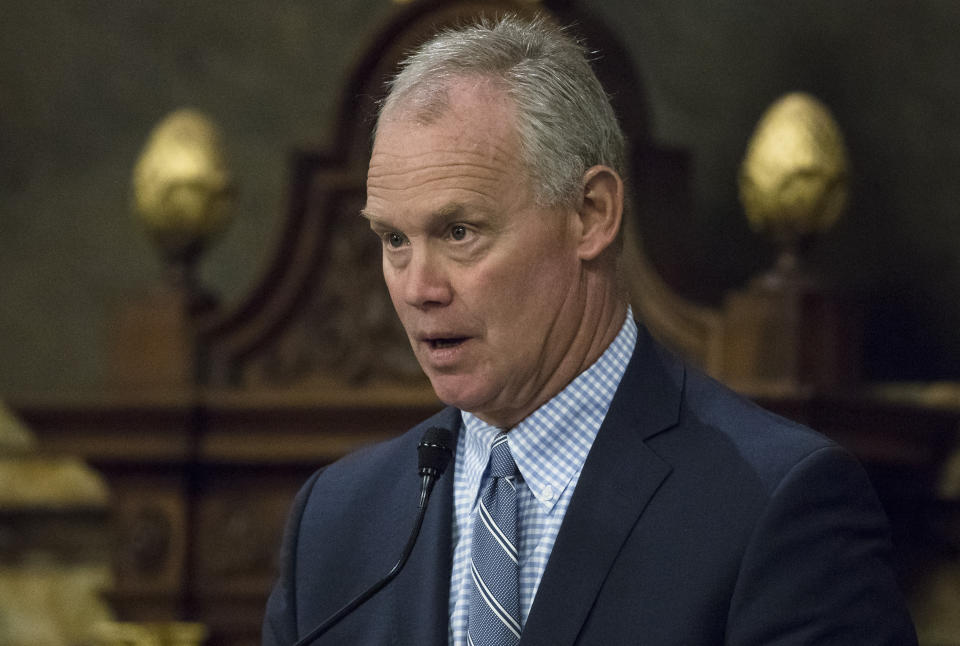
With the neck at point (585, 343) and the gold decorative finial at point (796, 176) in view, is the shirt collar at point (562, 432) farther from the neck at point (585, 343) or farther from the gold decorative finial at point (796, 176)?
the gold decorative finial at point (796, 176)

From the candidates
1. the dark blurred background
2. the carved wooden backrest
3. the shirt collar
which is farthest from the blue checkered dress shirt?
the dark blurred background

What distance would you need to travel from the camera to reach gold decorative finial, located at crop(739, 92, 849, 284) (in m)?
4.09

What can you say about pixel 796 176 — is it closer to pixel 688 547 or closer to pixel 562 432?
pixel 562 432

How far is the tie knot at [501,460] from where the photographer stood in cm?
228

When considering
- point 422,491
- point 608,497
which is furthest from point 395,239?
point 608,497

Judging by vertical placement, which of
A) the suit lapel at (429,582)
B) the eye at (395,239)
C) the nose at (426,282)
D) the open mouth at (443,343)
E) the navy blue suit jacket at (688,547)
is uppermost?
the eye at (395,239)

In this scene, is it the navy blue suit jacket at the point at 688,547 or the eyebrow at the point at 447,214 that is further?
the eyebrow at the point at 447,214

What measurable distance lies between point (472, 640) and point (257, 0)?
382 cm

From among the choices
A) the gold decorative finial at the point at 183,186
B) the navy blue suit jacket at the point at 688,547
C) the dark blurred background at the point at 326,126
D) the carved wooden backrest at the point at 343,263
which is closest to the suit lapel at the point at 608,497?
the navy blue suit jacket at the point at 688,547

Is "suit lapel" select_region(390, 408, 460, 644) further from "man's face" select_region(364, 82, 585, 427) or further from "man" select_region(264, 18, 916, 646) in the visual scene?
"man's face" select_region(364, 82, 585, 427)

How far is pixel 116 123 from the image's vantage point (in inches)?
226

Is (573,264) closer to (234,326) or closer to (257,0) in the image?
(234,326)

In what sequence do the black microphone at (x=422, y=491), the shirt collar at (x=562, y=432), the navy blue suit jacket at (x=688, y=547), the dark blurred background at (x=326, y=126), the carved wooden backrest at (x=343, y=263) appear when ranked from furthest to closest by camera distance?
the dark blurred background at (x=326, y=126), the carved wooden backrest at (x=343, y=263), the shirt collar at (x=562, y=432), the black microphone at (x=422, y=491), the navy blue suit jacket at (x=688, y=547)

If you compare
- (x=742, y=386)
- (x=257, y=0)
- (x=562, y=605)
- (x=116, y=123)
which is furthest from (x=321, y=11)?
(x=562, y=605)
